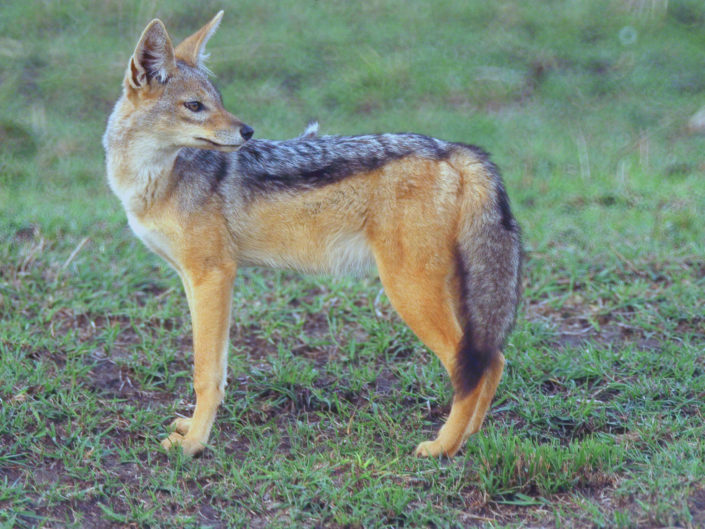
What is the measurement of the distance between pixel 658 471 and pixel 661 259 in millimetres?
2838

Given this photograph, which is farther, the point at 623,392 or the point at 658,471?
the point at 623,392

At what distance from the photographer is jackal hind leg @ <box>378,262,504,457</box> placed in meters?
4.21

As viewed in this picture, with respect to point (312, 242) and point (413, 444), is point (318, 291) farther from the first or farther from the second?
point (413, 444)

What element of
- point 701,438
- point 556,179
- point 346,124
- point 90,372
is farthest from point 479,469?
point 346,124

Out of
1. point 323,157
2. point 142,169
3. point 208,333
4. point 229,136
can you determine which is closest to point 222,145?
point 229,136

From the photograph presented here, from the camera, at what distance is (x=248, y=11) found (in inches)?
404

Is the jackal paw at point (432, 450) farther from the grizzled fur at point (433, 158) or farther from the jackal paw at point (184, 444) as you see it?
the jackal paw at point (184, 444)

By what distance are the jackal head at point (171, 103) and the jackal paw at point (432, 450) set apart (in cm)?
170

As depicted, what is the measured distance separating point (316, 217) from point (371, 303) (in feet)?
4.91

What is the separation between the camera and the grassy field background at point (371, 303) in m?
3.86

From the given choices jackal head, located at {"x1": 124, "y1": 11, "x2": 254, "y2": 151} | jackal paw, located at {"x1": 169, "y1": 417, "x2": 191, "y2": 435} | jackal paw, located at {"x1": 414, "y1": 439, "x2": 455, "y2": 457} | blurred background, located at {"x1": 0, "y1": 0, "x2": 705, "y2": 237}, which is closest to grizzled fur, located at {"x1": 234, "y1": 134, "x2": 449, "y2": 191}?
jackal head, located at {"x1": 124, "y1": 11, "x2": 254, "y2": 151}

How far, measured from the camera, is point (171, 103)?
4.40 meters

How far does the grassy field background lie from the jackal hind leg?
116mm

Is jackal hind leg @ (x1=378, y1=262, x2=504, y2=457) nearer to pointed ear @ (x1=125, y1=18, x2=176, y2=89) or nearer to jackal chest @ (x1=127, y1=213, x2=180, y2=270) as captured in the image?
jackal chest @ (x1=127, y1=213, x2=180, y2=270)
